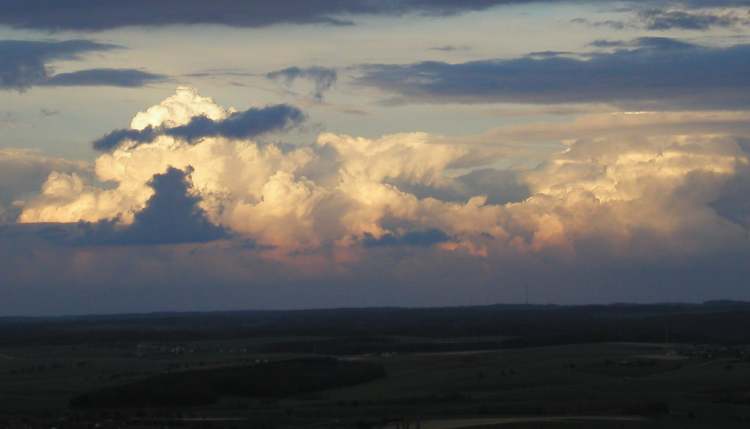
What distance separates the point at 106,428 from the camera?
6644 centimetres

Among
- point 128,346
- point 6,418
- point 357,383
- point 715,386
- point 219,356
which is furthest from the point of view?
point 128,346

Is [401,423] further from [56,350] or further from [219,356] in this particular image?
[56,350]

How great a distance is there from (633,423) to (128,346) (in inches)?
4873

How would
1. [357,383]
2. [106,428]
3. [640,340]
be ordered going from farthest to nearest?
[640,340] → [357,383] → [106,428]

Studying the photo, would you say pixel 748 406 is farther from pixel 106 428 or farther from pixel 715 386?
pixel 106 428

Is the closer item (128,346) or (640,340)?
(640,340)

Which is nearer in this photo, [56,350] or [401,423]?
[401,423]

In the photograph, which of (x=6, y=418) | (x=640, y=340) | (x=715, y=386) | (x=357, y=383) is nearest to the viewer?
(x=6, y=418)

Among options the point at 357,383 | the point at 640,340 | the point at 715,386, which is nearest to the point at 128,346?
the point at 640,340

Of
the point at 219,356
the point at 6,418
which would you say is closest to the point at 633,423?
the point at 6,418

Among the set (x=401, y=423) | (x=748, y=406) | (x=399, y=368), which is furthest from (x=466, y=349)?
(x=401, y=423)

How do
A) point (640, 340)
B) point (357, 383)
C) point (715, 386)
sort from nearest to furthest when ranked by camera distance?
point (715, 386) → point (357, 383) → point (640, 340)

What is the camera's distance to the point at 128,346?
185 metres

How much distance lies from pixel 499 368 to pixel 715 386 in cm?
2380
